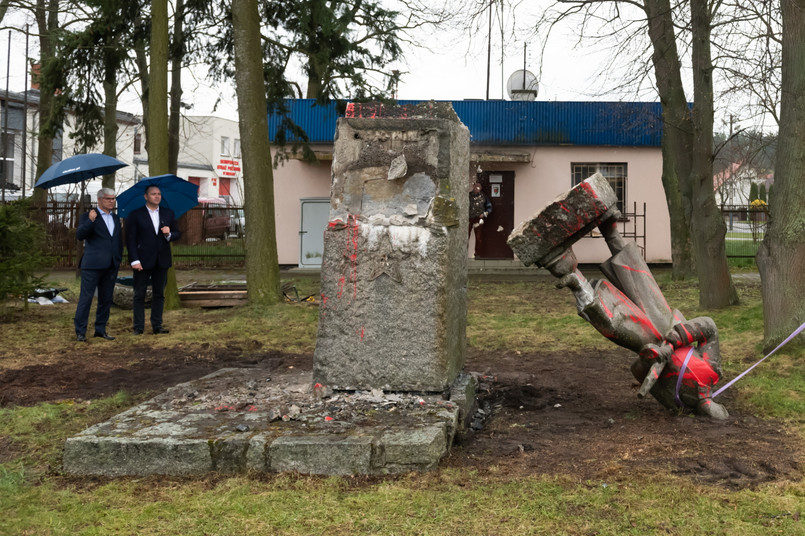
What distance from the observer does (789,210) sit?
23.8ft

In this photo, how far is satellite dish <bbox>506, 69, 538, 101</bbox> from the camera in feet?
71.1

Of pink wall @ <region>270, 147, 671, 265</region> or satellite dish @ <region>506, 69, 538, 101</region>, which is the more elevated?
satellite dish @ <region>506, 69, 538, 101</region>

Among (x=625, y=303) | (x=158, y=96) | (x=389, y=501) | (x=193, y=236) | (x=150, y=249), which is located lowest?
(x=389, y=501)

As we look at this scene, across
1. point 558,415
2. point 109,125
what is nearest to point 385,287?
point 558,415

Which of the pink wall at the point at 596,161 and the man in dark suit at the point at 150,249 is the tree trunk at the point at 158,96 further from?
the pink wall at the point at 596,161

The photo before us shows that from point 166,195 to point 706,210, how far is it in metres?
7.31

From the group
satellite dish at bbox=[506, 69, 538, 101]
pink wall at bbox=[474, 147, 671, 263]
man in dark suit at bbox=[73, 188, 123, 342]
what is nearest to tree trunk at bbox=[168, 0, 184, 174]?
man in dark suit at bbox=[73, 188, 123, 342]

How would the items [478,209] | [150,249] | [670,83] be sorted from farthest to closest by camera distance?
[478,209]
[670,83]
[150,249]

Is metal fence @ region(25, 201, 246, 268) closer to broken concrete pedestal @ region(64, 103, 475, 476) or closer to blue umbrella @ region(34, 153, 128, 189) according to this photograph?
blue umbrella @ region(34, 153, 128, 189)

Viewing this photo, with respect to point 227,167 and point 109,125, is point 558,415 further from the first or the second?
point 227,167

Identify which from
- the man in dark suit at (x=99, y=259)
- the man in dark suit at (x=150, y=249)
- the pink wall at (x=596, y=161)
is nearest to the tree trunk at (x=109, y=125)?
the man in dark suit at (x=150, y=249)

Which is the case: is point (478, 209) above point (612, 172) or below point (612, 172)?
below

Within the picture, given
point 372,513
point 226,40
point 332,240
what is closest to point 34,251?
point 226,40

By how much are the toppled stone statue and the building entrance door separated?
15.0 metres
